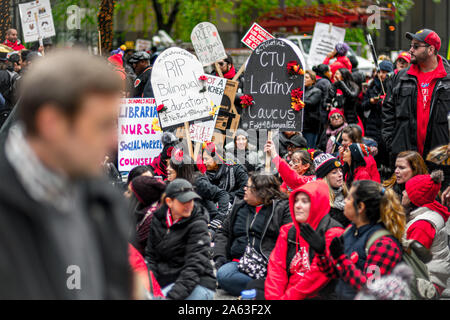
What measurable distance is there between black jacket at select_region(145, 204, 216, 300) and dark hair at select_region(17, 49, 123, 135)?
364cm

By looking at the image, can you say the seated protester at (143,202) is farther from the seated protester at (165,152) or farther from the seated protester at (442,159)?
the seated protester at (442,159)

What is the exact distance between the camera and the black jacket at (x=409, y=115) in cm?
676

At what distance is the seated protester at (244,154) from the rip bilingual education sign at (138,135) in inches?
39.6

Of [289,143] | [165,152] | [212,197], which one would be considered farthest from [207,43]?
[212,197]

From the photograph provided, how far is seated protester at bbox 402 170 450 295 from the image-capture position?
524cm

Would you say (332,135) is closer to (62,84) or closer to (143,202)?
(143,202)

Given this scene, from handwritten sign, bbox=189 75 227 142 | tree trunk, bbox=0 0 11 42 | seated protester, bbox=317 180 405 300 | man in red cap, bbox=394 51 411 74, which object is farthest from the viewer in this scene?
tree trunk, bbox=0 0 11 42

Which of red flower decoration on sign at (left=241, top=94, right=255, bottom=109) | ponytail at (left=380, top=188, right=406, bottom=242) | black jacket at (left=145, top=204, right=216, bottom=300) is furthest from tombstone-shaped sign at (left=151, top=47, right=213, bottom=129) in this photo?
ponytail at (left=380, top=188, right=406, bottom=242)

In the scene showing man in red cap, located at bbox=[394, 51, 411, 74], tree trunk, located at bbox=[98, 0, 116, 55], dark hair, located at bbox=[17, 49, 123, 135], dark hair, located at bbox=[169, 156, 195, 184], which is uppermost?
dark hair, located at bbox=[17, 49, 123, 135]

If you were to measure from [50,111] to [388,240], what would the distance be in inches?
134

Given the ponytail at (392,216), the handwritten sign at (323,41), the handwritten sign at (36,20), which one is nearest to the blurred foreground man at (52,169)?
the ponytail at (392,216)

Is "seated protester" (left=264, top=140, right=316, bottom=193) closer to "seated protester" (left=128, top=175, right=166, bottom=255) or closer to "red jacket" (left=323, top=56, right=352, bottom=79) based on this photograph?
"seated protester" (left=128, top=175, right=166, bottom=255)
